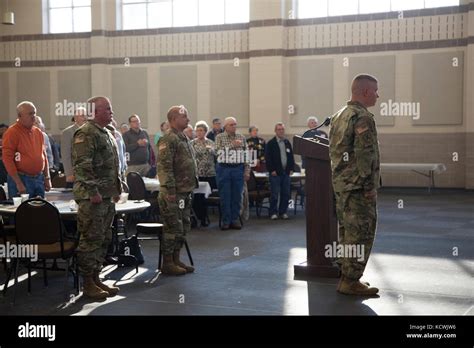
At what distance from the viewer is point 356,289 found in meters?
6.20

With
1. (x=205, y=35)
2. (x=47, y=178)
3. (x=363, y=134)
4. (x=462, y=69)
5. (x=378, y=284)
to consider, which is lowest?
(x=378, y=284)

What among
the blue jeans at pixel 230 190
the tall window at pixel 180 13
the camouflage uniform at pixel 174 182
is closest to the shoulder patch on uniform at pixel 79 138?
the camouflage uniform at pixel 174 182

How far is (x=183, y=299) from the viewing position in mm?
6137

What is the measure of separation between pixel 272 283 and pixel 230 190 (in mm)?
4409

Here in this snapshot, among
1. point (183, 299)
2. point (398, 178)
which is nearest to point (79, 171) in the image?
point (183, 299)

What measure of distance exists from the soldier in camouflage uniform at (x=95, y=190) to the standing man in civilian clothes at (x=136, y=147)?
6043mm

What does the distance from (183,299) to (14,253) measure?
174 cm

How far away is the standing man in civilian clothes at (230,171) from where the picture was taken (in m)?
11.0

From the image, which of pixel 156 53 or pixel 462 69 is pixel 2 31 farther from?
pixel 462 69

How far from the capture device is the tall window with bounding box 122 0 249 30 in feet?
65.2

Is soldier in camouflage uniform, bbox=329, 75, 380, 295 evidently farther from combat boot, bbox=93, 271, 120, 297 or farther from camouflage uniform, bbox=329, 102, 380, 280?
combat boot, bbox=93, 271, 120, 297

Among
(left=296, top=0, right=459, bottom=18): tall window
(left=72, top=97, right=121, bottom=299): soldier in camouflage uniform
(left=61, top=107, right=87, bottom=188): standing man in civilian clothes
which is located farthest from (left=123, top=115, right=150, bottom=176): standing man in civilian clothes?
(left=296, top=0, right=459, bottom=18): tall window

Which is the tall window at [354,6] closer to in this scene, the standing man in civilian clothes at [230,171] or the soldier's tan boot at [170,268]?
the standing man in civilian clothes at [230,171]

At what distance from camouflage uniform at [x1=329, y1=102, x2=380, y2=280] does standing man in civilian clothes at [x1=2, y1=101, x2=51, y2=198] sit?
3.69 metres
